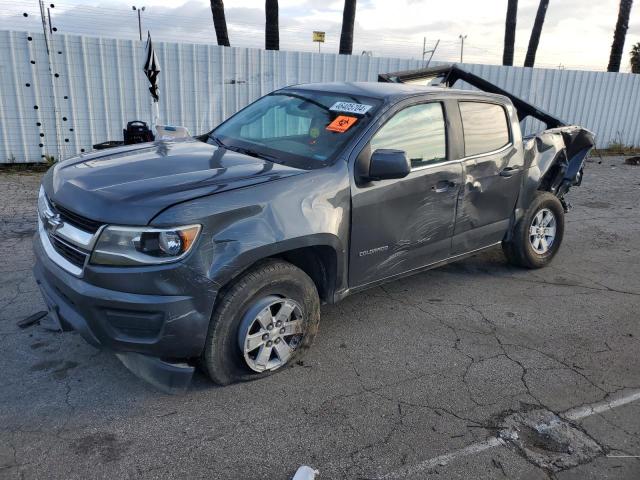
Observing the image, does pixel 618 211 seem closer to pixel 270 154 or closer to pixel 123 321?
pixel 270 154

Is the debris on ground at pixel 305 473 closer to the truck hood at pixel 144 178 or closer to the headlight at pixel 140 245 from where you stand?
the headlight at pixel 140 245

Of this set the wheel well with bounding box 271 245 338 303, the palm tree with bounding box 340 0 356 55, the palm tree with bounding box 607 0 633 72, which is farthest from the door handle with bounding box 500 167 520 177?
the palm tree with bounding box 607 0 633 72

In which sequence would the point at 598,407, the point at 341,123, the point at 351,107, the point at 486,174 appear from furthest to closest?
the point at 486,174 < the point at 351,107 < the point at 341,123 < the point at 598,407

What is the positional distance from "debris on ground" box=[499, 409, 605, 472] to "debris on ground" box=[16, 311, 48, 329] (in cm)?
335

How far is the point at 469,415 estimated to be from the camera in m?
3.15

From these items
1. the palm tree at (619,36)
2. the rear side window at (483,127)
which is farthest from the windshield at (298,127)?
the palm tree at (619,36)

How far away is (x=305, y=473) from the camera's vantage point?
2.58 m

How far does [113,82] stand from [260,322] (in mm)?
8506

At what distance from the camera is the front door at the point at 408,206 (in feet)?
12.2

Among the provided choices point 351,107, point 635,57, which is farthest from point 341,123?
point 635,57

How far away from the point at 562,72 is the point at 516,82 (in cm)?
165

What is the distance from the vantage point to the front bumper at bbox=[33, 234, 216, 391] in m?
2.80

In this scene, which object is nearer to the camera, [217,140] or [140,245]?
[140,245]

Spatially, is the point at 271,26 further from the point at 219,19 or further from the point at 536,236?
the point at 536,236
